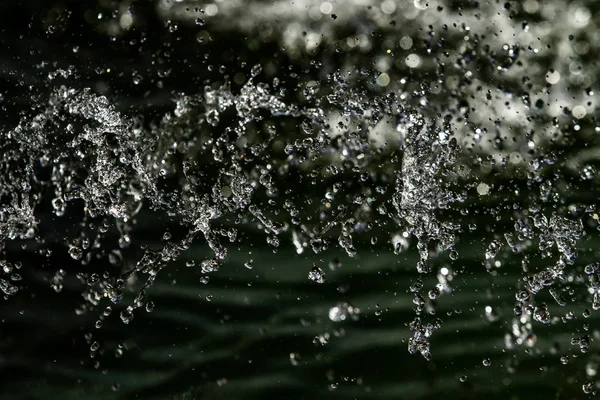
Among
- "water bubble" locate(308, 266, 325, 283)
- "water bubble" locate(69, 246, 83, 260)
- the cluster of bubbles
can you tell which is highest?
the cluster of bubbles

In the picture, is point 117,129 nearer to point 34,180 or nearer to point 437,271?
point 34,180

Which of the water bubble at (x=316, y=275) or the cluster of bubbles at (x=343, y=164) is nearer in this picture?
the cluster of bubbles at (x=343, y=164)

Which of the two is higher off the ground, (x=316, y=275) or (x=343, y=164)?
(x=343, y=164)

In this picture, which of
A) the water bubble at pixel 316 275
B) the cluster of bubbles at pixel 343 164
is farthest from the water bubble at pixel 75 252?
the water bubble at pixel 316 275

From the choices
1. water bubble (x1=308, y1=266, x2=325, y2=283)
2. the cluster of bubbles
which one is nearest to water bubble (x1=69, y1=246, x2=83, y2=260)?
the cluster of bubbles

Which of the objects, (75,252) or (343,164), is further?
(343,164)

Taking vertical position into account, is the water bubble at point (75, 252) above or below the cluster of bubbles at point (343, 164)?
below

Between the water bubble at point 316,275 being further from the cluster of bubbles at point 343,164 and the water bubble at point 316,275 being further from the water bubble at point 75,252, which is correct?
the water bubble at point 75,252

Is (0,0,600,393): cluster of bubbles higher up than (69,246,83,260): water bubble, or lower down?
higher up

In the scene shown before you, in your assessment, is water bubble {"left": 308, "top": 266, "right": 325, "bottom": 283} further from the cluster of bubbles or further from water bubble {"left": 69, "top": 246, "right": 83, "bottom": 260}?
water bubble {"left": 69, "top": 246, "right": 83, "bottom": 260}

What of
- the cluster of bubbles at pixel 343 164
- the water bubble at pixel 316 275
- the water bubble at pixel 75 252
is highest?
the cluster of bubbles at pixel 343 164

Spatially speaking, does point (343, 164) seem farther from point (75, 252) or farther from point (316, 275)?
point (75, 252)

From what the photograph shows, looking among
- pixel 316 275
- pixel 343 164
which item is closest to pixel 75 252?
pixel 316 275

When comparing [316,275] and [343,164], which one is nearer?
[316,275]
